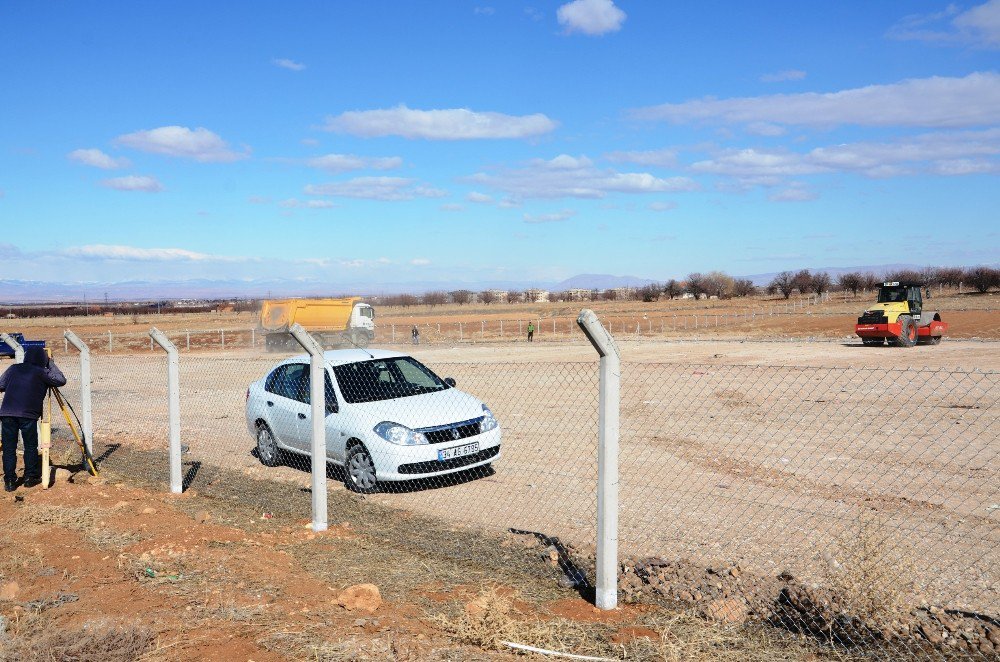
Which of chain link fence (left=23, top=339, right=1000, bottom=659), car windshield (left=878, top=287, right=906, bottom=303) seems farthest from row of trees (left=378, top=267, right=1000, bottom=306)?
chain link fence (left=23, top=339, right=1000, bottom=659)

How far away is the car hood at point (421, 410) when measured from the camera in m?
8.65

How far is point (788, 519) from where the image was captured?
758 centimetres

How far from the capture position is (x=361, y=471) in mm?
8695

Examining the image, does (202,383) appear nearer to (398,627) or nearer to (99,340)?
(398,627)

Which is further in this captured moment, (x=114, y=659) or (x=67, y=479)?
(x=67, y=479)

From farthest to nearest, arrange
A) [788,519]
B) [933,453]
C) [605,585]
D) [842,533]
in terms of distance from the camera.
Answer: [933,453] → [788,519] → [842,533] → [605,585]

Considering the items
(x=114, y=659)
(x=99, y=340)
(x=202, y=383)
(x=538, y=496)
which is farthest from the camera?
(x=99, y=340)

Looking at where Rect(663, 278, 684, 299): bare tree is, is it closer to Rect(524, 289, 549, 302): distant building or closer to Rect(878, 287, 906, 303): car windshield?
Rect(524, 289, 549, 302): distant building

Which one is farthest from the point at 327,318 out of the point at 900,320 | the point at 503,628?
the point at 503,628

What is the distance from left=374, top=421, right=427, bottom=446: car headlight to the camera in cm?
848

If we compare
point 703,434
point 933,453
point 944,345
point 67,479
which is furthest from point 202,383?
point 944,345

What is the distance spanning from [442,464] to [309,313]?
1350 inches

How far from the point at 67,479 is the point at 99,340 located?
44.3 metres

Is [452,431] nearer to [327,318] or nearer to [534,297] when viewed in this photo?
[327,318]
